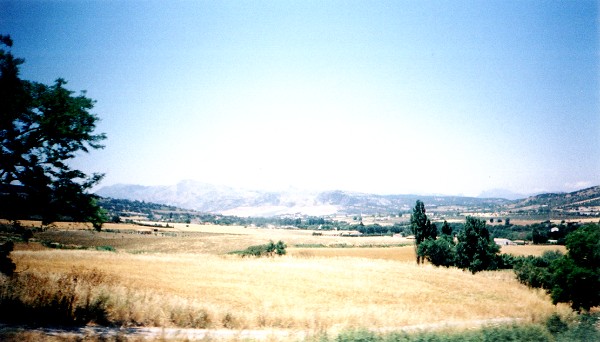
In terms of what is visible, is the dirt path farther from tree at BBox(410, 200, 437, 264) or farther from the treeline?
tree at BBox(410, 200, 437, 264)

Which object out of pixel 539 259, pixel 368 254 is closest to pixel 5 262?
pixel 368 254

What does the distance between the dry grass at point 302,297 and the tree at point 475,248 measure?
847 inches

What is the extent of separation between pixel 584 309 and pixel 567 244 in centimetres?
551

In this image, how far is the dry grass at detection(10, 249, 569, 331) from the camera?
14680mm

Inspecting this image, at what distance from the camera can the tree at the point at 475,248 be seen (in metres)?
64.0

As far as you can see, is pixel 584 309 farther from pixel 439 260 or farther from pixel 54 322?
pixel 439 260

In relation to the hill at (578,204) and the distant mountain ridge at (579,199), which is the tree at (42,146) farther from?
the distant mountain ridge at (579,199)

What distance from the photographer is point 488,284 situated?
1535 inches

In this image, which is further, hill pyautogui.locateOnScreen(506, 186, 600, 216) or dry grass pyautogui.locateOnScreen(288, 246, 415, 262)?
hill pyautogui.locateOnScreen(506, 186, 600, 216)

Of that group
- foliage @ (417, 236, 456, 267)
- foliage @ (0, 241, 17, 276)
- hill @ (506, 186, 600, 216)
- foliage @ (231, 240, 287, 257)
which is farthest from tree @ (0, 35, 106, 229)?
hill @ (506, 186, 600, 216)

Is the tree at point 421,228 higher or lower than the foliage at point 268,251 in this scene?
higher

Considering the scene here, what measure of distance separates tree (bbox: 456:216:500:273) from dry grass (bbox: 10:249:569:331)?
21503 mm

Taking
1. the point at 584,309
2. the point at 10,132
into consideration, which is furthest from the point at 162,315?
the point at 584,309

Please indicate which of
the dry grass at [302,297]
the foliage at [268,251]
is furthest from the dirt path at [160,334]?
the foliage at [268,251]
